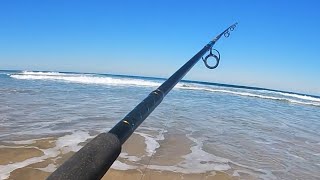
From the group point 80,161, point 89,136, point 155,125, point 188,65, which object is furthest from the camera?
point 155,125

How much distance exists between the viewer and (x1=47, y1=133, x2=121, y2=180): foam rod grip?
48.9 inches

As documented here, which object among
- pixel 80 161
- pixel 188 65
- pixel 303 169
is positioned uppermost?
pixel 188 65

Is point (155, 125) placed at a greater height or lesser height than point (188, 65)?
lesser

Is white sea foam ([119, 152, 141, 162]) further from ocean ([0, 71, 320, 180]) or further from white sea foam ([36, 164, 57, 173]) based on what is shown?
white sea foam ([36, 164, 57, 173])

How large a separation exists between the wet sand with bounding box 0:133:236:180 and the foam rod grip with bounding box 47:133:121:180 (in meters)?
2.90

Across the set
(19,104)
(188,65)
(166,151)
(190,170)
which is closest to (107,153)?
(188,65)

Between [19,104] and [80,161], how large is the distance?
995 cm

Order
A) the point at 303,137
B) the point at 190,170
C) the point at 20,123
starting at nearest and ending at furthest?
the point at 190,170 → the point at 20,123 → the point at 303,137

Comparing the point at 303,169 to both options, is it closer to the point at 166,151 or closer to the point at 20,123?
the point at 166,151

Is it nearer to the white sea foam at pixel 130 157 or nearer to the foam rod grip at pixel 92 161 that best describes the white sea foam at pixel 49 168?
the white sea foam at pixel 130 157

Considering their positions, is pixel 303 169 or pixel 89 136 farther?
pixel 89 136

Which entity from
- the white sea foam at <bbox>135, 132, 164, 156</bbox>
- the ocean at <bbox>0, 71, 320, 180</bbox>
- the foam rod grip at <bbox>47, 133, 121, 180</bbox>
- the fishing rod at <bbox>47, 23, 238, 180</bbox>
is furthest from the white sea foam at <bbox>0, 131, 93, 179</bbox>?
the foam rod grip at <bbox>47, 133, 121, 180</bbox>

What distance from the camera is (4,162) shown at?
4.59 metres

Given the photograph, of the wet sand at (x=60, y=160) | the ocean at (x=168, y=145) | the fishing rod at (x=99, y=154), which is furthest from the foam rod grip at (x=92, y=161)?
the ocean at (x=168, y=145)
